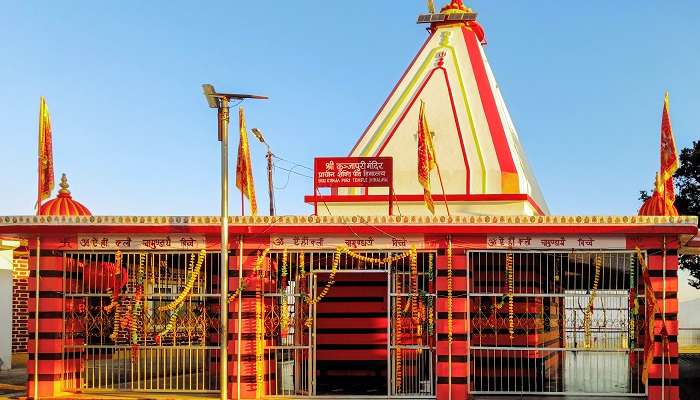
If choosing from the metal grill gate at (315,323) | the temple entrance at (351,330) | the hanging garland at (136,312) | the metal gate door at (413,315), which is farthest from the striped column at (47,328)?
the metal gate door at (413,315)

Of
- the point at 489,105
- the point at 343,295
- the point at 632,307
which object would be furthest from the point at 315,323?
the point at 489,105

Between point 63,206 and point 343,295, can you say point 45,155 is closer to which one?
point 63,206

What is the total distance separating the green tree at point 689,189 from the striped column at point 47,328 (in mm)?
23726

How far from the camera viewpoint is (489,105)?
85.9 ft

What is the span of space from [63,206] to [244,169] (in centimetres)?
448

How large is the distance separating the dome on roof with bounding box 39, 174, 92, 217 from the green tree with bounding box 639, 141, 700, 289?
2267 cm

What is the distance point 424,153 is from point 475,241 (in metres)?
2.66

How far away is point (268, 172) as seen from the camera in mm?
35844

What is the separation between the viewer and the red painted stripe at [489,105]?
24.5 meters

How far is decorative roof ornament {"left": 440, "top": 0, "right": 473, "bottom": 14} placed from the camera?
2887 centimetres

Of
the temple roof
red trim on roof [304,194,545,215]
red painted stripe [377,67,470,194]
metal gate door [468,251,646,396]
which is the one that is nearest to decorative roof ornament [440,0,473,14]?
the temple roof

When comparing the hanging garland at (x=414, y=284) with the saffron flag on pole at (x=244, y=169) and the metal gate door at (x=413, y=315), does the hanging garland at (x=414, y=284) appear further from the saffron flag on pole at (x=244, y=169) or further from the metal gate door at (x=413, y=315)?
the saffron flag on pole at (x=244, y=169)

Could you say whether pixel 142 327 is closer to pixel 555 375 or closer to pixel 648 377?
pixel 648 377

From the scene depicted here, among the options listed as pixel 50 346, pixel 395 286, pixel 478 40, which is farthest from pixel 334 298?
pixel 478 40
